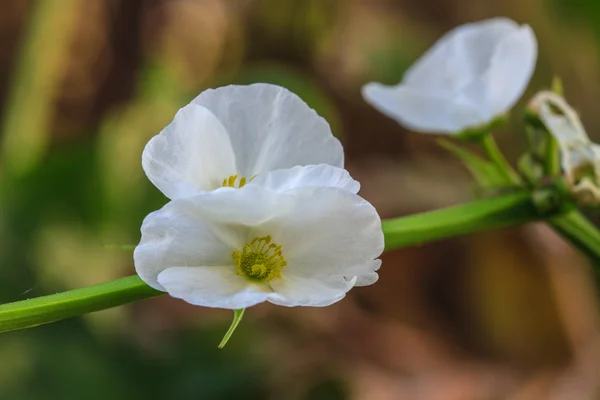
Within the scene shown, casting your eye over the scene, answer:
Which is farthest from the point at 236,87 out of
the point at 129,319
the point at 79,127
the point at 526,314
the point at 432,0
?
the point at 432,0

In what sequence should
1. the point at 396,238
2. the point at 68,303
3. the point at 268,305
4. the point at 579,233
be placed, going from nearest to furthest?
the point at 68,303, the point at 396,238, the point at 579,233, the point at 268,305

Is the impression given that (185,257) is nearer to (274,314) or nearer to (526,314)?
(274,314)

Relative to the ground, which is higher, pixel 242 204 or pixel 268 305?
pixel 242 204

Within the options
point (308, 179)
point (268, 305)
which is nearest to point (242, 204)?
point (308, 179)

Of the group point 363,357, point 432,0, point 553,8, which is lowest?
point 363,357

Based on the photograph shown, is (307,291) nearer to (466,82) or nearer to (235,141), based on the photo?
(235,141)

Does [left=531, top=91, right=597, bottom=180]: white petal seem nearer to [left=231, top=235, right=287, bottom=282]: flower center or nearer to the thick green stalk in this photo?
the thick green stalk

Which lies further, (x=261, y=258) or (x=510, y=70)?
(x=510, y=70)
